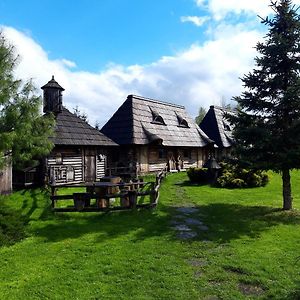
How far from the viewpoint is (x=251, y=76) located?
13.8 meters

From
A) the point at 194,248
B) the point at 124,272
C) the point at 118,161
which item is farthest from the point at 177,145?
the point at 124,272

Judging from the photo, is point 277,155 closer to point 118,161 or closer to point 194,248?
point 194,248

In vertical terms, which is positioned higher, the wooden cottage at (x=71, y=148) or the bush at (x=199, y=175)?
the wooden cottage at (x=71, y=148)

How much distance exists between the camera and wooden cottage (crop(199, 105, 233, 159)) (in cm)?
3534

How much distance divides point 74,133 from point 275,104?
12.2m

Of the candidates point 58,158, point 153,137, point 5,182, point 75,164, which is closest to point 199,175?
point 153,137

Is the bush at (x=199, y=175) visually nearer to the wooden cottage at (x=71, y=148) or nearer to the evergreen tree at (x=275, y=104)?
the wooden cottage at (x=71, y=148)

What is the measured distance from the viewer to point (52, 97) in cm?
2208

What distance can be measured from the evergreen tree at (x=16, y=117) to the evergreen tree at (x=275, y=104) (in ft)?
25.2

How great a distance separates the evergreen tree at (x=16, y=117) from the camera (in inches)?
422

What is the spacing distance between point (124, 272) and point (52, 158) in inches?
532

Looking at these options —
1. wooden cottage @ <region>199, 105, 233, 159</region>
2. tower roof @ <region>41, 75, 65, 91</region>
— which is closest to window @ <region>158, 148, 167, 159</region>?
wooden cottage @ <region>199, 105, 233, 159</region>

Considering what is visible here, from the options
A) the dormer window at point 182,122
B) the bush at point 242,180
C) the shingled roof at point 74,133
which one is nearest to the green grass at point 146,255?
the shingled roof at point 74,133

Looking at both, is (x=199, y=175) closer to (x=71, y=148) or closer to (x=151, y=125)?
(x=151, y=125)
